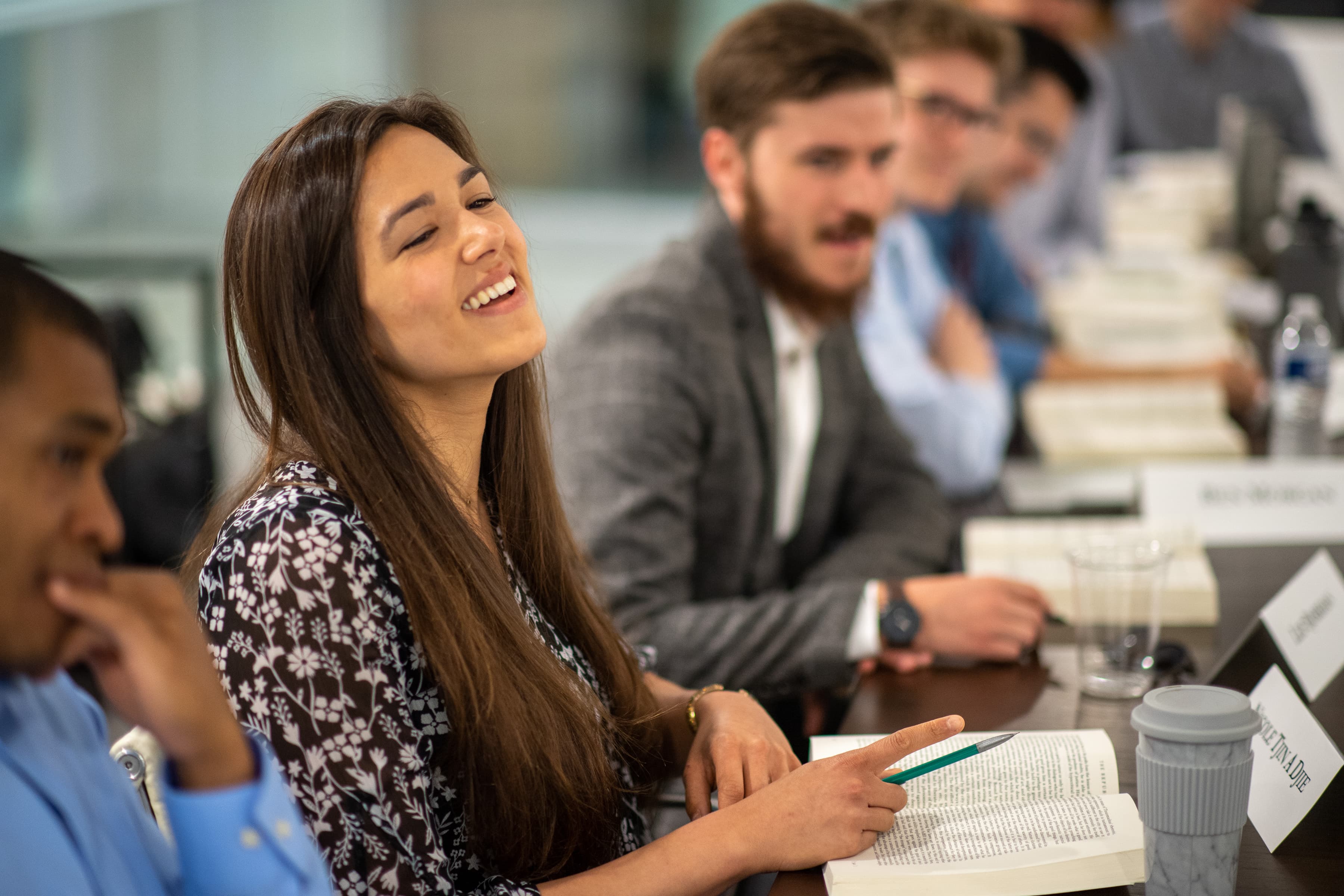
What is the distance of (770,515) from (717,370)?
23 centimetres

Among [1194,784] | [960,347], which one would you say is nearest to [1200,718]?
[1194,784]

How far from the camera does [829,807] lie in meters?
0.95

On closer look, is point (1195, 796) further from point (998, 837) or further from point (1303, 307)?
point (1303, 307)

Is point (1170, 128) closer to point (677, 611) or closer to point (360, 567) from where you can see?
point (677, 611)

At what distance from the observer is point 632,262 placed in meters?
5.68

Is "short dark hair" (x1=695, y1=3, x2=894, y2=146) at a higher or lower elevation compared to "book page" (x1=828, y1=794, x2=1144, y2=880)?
higher

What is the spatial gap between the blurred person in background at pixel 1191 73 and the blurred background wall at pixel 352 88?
164 millimetres

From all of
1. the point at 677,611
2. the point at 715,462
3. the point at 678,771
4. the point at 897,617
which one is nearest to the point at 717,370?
the point at 715,462

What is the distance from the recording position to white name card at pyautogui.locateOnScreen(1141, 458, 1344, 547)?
173 centimetres

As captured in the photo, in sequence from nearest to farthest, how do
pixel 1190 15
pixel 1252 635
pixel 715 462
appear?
pixel 1252 635, pixel 715 462, pixel 1190 15

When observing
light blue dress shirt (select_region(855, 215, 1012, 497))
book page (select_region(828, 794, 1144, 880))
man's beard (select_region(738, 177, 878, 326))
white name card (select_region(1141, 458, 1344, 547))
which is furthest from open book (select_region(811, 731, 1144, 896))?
light blue dress shirt (select_region(855, 215, 1012, 497))

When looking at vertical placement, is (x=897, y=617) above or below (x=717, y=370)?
below

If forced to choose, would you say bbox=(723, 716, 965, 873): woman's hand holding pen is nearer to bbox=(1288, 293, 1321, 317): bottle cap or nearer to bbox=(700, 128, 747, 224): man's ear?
bbox=(700, 128, 747, 224): man's ear

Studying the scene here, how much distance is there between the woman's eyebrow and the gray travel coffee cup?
66 centimetres
